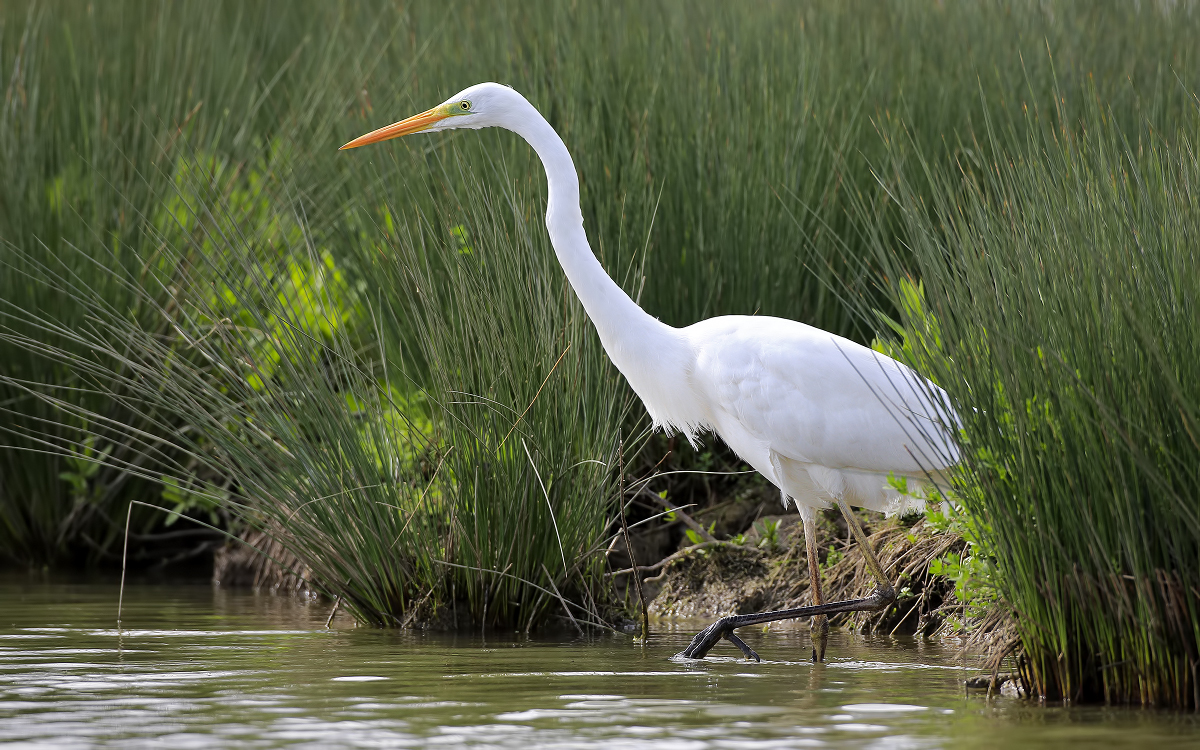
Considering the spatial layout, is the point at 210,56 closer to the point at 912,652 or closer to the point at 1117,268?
the point at 912,652

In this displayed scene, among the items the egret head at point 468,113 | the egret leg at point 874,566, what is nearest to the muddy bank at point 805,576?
the egret leg at point 874,566

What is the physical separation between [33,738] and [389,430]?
195 centimetres

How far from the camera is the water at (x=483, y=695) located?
2879 millimetres

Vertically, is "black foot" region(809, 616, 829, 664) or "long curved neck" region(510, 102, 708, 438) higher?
"long curved neck" region(510, 102, 708, 438)

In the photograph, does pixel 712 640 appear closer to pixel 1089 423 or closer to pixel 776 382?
pixel 776 382

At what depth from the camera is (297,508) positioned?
174 inches

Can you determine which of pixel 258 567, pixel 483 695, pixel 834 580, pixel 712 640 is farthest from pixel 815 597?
pixel 258 567

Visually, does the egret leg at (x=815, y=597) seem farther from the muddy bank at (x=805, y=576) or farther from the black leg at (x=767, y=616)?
the muddy bank at (x=805, y=576)

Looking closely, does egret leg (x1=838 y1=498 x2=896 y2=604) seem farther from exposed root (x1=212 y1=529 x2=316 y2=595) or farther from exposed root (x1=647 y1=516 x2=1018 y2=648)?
exposed root (x1=212 y1=529 x2=316 y2=595)

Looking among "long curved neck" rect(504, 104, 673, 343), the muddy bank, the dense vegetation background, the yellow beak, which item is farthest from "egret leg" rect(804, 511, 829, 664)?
the yellow beak

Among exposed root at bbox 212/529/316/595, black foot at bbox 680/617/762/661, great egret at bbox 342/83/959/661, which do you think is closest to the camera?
black foot at bbox 680/617/762/661

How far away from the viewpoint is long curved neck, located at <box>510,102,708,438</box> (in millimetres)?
4402

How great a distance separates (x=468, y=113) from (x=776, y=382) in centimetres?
136

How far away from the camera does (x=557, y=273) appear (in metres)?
5.16
